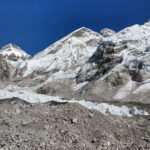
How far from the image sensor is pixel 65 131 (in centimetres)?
1612

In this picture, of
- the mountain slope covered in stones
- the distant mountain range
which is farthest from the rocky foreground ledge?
the distant mountain range

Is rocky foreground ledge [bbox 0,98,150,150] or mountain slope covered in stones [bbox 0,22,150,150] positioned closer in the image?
rocky foreground ledge [bbox 0,98,150,150]

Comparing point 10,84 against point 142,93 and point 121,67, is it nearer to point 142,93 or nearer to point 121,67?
point 121,67

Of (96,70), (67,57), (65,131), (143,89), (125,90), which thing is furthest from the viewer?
(67,57)

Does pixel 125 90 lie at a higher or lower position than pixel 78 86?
lower

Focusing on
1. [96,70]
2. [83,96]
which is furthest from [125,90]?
[96,70]

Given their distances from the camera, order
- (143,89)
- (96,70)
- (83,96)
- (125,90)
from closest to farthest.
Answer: (143,89)
(125,90)
(83,96)
(96,70)

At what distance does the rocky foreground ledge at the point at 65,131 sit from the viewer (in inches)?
555

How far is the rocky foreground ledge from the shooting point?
14.1 metres

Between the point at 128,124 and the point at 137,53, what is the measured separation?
7609cm

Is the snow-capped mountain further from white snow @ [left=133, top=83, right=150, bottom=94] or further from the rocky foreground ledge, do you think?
the rocky foreground ledge

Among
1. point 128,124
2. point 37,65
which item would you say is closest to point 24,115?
point 128,124

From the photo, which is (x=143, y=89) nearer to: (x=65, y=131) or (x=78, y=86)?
(x=78, y=86)

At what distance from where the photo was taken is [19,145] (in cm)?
1370
